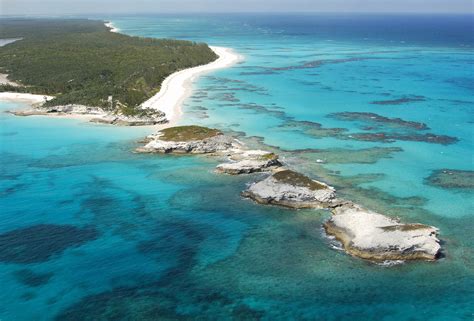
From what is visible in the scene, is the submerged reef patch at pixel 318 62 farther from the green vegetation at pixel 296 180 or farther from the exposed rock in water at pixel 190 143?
the green vegetation at pixel 296 180

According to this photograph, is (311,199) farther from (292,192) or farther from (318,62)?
(318,62)

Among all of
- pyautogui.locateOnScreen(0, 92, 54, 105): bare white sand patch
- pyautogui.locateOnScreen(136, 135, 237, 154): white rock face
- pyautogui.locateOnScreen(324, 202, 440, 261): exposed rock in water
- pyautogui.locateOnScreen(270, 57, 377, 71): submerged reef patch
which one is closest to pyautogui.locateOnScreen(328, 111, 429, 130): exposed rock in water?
pyautogui.locateOnScreen(136, 135, 237, 154): white rock face

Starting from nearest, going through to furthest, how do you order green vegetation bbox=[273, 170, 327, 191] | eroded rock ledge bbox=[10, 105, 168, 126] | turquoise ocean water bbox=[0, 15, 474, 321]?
turquoise ocean water bbox=[0, 15, 474, 321] → green vegetation bbox=[273, 170, 327, 191] → eroded rock ledge bbox=[10, 105, 168, 126]

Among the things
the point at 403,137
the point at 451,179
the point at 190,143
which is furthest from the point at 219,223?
the point at 403,137

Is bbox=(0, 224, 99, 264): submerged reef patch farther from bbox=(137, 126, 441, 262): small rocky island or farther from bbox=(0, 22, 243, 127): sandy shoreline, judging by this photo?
bbox=(0, 22, 243, 127): sandy shoreline

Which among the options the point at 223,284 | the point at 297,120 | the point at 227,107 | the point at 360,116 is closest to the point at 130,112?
the point at 227,107

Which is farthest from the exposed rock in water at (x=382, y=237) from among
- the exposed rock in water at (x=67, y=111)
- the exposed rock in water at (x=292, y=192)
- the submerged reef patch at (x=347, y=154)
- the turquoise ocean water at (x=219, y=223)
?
the exposed rock in water at (x=67, y=111)

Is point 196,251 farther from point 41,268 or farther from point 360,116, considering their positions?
point 360,116
